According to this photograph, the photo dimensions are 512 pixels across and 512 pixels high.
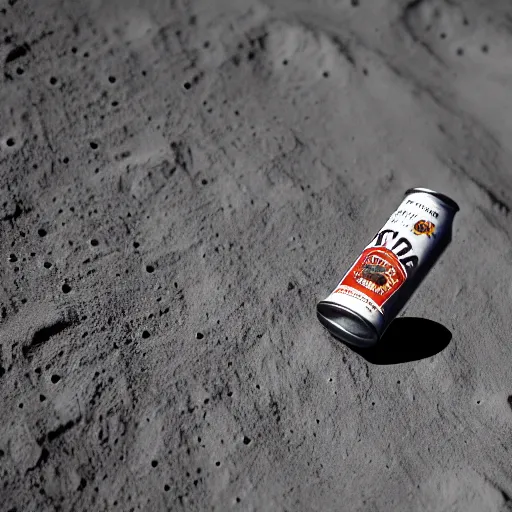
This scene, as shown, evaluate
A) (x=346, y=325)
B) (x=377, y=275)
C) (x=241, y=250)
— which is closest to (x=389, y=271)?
(x=377, y=275)

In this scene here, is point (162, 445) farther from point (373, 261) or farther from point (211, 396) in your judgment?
point (373, 261)

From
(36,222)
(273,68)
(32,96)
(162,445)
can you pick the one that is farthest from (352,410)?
(32,96)

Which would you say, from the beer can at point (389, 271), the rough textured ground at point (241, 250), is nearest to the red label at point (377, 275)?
the beer can at point (389, 271)

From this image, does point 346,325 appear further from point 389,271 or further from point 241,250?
point 241,250

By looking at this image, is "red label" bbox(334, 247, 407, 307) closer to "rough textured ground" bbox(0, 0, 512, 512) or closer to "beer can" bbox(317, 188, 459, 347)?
"beer can" bbox(317, 188, 459, 347)

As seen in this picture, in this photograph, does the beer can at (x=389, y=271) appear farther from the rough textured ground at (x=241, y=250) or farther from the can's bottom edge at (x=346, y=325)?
the rough textured ground at (x=241, y=250)
